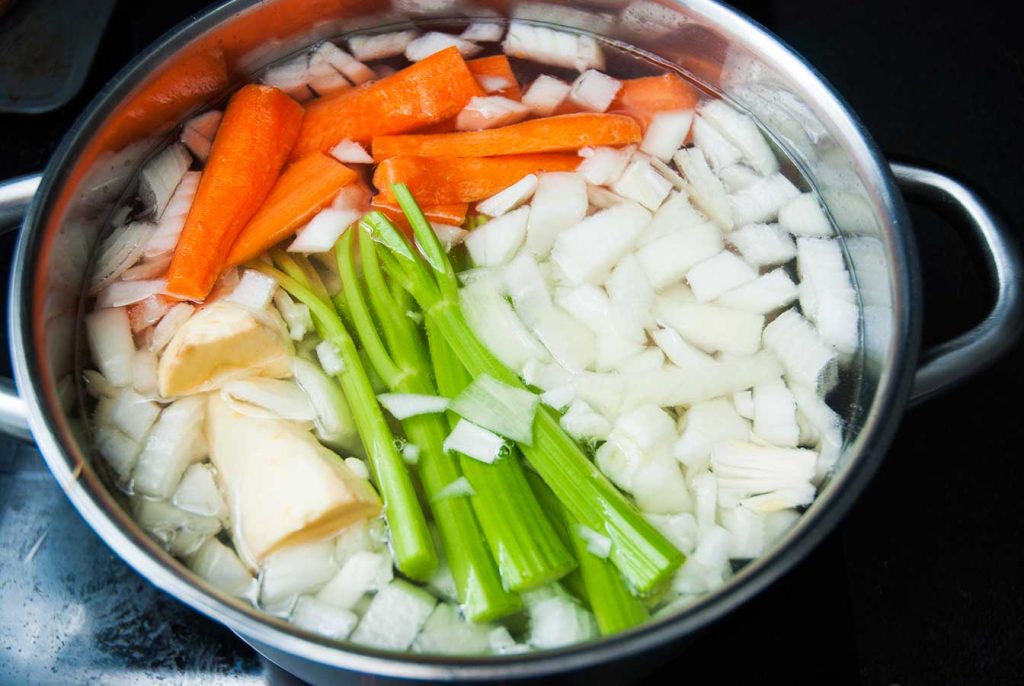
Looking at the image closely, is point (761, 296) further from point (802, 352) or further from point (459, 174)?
point (459, 174)

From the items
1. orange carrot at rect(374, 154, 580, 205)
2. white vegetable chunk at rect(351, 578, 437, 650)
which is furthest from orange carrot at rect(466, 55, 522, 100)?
white vegetable chunk at rect(351, 578, 437, 650)

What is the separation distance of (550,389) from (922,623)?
0.65 metres

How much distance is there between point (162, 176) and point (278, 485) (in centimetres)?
54

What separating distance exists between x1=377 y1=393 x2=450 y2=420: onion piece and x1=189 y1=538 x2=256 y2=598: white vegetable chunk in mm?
236

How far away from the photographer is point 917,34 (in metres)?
1.74

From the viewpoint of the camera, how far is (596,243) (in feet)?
3.84

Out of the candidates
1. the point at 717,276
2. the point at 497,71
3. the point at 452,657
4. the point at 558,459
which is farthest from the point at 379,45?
the point at 452,657

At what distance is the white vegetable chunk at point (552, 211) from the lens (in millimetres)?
1193

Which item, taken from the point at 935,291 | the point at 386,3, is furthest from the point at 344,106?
the point at 935,291

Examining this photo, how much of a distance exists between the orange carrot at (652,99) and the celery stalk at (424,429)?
45 cm

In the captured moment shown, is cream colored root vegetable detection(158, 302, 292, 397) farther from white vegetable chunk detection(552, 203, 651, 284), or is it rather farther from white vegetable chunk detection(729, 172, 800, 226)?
white vegetable chunk detection(729, 172, 800, 226)

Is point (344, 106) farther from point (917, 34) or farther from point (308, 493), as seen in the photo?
point (917, 34)

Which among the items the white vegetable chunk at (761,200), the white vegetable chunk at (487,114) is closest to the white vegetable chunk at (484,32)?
the white vegetable chunk at (487,114)

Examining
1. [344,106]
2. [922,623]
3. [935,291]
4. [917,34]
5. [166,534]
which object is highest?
[917,34]
